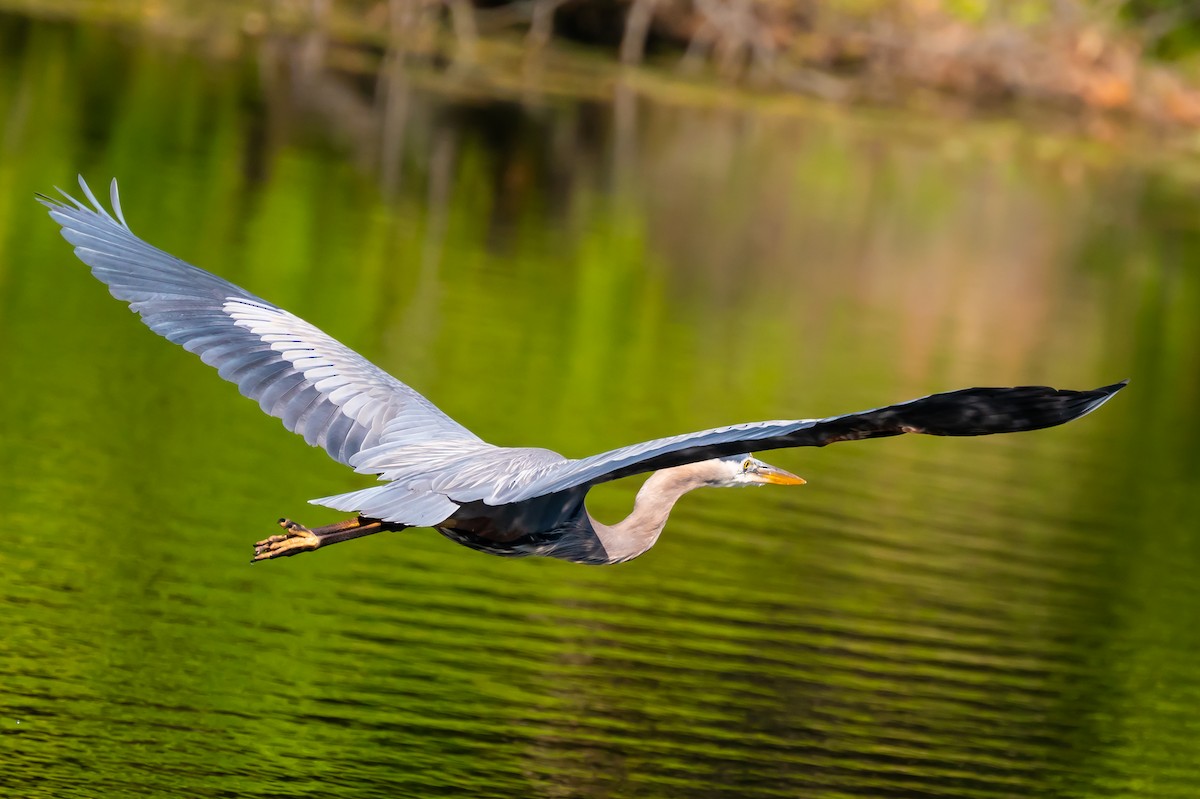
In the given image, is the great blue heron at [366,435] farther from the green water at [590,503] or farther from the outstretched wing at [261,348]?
the green water at [590,503]

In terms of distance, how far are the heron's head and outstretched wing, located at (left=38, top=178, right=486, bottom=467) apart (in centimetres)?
99

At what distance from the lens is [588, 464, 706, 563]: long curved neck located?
7.66 m

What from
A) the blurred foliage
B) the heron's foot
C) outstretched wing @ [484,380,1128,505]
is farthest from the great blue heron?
the blurred foliage

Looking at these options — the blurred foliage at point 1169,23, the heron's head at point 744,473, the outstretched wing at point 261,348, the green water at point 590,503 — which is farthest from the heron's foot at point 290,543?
the blurred foliage at point 1169,23

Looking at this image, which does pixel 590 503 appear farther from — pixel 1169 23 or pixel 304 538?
pixel 1169 23

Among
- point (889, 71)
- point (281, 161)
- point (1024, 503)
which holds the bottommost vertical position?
point (1024, 503)

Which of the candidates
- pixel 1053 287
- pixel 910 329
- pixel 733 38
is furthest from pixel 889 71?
pixel 910 329

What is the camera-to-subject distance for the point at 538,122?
106ft

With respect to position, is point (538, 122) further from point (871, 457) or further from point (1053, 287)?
point (871, 457)

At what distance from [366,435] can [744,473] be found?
152 centimetres

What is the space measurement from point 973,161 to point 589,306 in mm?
18955

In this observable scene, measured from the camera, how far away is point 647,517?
25.3 ft

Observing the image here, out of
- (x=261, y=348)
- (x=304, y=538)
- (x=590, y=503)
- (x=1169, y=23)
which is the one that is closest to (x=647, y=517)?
(x=304, y=538)

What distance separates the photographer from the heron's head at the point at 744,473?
25.5 ft
